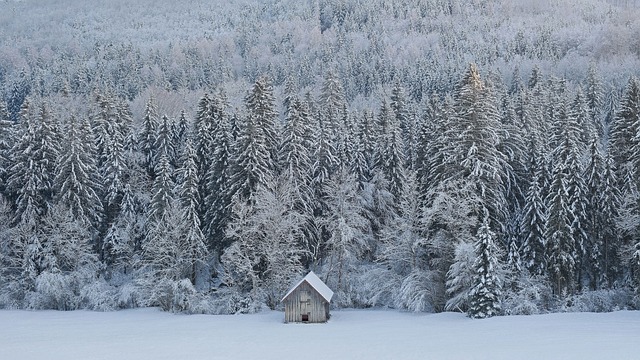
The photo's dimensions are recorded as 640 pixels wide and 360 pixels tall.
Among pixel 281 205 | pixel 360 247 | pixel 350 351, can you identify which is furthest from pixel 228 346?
pixel 360 247

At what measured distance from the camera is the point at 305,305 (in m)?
48.4

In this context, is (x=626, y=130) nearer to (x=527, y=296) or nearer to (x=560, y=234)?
(x=560, y=234)

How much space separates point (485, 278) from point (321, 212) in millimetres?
18121

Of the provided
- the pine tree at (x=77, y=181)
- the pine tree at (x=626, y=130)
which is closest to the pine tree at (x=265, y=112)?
the pine tree at (x=77, y=181)

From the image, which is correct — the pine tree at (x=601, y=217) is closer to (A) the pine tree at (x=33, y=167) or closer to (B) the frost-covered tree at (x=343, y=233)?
(B) the frost-covered tree at (x=343, y=233)

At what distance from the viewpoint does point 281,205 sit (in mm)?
52125

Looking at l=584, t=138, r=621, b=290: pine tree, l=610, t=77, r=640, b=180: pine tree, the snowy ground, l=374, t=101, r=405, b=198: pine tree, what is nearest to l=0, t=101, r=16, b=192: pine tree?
the snowy ground

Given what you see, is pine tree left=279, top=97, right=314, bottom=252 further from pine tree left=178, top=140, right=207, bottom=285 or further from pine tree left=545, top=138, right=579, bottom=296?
pine tree left=545, top=138, right=579, bottom=296

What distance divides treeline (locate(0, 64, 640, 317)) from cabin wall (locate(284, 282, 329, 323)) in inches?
164

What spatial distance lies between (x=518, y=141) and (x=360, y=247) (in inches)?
635

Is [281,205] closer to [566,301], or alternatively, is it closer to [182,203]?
[182,203]

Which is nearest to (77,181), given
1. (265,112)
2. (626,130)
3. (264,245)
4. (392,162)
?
(265,112)

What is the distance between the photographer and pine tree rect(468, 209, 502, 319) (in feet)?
147

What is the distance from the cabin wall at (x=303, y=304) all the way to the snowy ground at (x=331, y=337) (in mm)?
1345
